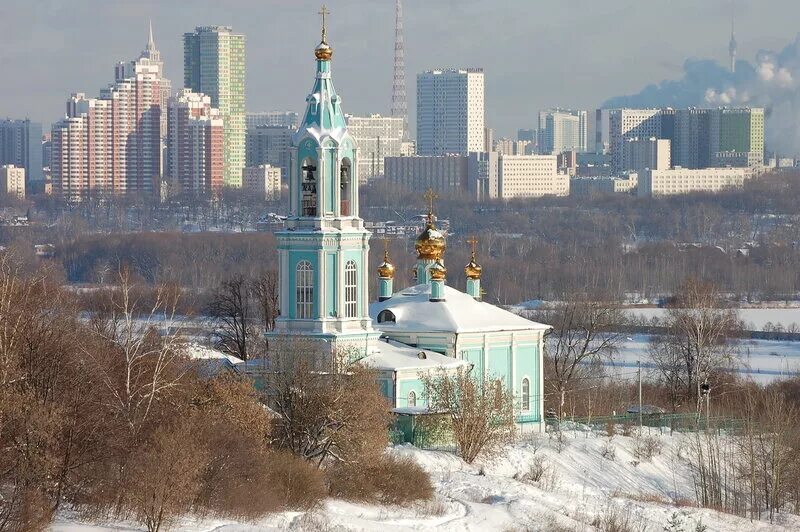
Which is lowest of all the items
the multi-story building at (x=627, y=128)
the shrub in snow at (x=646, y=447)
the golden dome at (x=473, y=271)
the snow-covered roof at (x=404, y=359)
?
the shrub in snow at (x=646, y=447)

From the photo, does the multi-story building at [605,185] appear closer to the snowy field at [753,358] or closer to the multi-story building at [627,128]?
the multi-story building at [627,128]

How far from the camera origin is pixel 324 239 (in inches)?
898

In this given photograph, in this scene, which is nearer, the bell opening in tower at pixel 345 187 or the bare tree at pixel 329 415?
the bare tree at pixel 329 415

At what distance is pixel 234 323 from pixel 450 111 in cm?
11801

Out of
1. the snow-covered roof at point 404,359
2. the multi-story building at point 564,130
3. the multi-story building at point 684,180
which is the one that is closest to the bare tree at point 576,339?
the snow-covered roof at point 404,359

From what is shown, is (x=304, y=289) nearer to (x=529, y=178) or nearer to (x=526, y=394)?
(x=526, y=394)

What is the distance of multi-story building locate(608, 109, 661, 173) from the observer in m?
144

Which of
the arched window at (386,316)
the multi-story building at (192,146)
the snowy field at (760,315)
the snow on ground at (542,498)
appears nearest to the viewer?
the snow on ground at (542,498)

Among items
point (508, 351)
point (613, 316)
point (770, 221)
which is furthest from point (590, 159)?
point (508, 351)

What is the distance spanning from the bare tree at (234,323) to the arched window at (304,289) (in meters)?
6.80

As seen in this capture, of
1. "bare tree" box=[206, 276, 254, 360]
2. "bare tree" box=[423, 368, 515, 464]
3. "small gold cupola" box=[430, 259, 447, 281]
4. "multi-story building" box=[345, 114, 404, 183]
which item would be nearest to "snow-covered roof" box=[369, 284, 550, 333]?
"small gold cupola" box=[430, 259, 447, 281]

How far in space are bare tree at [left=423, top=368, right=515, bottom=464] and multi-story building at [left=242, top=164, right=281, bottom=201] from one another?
307ft

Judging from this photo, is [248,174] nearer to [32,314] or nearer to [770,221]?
[770,221]

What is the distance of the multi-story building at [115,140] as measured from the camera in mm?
119375
